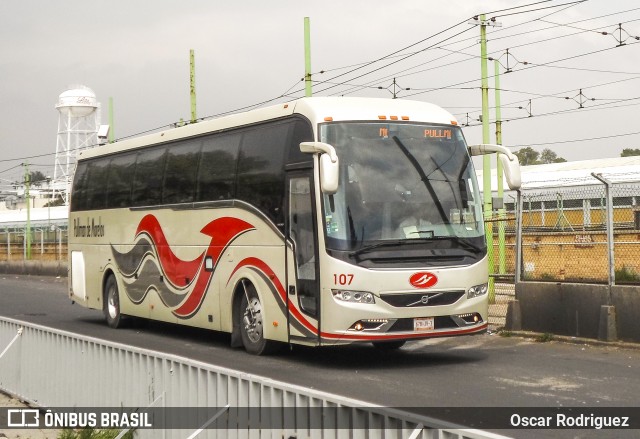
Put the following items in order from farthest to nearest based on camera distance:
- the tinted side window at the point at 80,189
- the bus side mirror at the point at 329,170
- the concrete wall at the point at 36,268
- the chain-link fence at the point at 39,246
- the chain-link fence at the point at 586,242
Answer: the chain-link fence at the point at 39,246 → the concrete wall at the point at 36,268 → the tinted side window at the point at 80,189 → the chain-link fence at the point at 586,242 → the bus side mirror at the point at 329,170

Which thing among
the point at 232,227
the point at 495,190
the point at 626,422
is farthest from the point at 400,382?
the point at 495,190

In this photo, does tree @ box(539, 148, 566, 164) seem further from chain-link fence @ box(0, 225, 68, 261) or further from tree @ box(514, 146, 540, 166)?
chain-link fence @ box(0, 225, 68, 261)

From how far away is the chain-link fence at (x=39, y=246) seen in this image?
2005 inches

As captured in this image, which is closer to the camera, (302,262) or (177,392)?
(177,392)

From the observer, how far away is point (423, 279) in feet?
43.9

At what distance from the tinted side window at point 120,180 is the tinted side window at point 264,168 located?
4.58m

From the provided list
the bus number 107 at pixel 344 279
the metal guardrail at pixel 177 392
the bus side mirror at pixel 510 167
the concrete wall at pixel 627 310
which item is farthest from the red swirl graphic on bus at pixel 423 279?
the metal guardrail at pixel 177 392

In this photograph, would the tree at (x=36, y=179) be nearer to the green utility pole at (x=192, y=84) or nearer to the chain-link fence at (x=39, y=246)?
the chain-link fence at (x=39, y=246)

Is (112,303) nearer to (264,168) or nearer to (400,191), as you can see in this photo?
(264,168)

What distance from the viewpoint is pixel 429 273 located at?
1341 centimetres

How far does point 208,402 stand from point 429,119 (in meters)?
7.25

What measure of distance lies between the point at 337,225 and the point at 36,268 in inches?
1510

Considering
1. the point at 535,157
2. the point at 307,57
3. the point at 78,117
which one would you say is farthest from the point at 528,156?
the point at 307,57

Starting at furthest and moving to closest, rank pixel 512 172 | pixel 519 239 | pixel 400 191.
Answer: pixel 519 239
pixel 512 172
pixel 400 191
